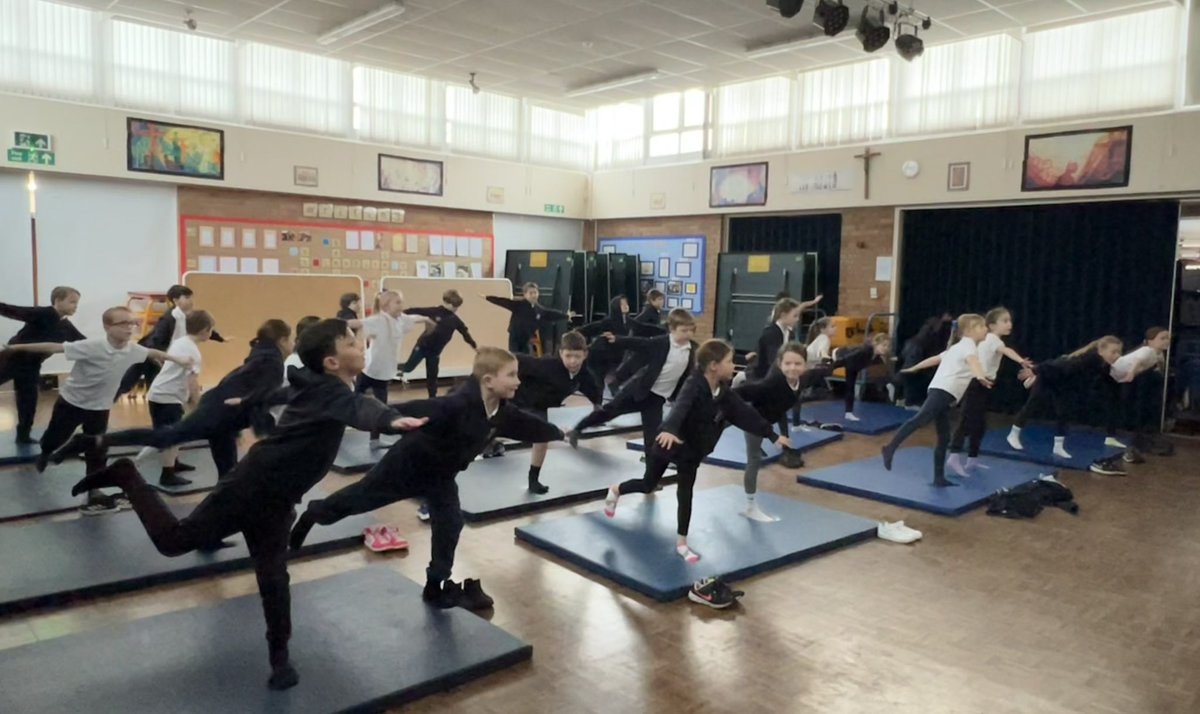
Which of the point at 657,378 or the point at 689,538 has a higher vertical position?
the point at 657,378

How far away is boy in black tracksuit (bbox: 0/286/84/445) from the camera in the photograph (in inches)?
276

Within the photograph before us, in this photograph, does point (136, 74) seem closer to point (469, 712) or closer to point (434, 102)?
point (434, 102)

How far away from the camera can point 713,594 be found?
4414 mm

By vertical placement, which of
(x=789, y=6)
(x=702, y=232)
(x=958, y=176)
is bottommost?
(x=702, y=232)

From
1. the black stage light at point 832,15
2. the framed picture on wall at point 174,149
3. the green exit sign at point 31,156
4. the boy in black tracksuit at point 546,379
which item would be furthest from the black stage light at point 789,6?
the green exit sign at point 31,156

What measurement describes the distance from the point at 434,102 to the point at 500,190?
1.72m

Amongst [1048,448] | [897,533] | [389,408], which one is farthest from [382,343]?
[1048,448]

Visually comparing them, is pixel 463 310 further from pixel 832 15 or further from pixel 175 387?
pixel 175 387

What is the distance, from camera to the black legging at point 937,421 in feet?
22.2

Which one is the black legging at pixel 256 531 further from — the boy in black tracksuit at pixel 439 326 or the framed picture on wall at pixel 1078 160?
the framed picture on wall at pixel 1078 160

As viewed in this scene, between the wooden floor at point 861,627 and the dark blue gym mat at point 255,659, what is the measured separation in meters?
0.16

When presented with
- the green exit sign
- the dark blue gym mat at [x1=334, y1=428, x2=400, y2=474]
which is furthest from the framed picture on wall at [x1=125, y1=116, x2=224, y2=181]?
the dark blue gym mat at [x1=334, y1=428, x2=400, y2=474]

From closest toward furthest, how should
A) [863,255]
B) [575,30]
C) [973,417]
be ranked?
[973,417] → [575,30] → [863,255]

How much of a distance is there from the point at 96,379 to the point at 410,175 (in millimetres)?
7974
